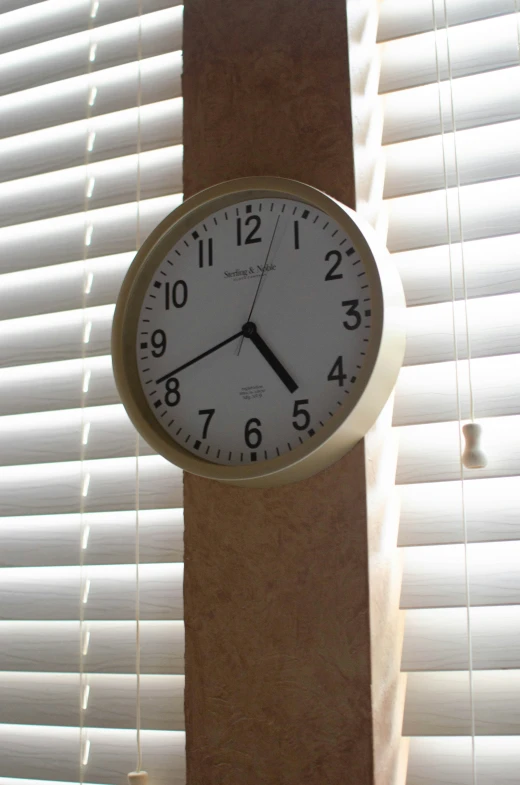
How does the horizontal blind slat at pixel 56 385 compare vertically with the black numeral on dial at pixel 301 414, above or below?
above

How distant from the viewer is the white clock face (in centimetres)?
91

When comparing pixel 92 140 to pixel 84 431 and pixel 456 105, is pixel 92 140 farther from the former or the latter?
pixel 456 105

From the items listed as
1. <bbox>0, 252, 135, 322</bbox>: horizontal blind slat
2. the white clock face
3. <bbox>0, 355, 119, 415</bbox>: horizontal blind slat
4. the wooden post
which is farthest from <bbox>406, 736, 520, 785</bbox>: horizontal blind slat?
<bbox>0, 252, 135, 322</bbox>: horizontal blind slat

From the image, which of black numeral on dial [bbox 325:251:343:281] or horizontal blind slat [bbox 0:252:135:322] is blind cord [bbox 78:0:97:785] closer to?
horizontal blind slat [bbox 0:252:135:322]

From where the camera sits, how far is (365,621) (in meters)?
0.92

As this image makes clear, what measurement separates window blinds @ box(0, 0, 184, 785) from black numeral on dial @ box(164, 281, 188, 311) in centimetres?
29

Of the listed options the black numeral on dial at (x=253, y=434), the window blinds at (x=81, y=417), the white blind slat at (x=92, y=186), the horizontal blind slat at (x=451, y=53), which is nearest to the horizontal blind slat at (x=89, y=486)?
the window blinds at (x=81, y=417)

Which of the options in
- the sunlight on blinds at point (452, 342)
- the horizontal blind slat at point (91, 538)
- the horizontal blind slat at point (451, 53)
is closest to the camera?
the sunlight on blinds at point (452, 342)

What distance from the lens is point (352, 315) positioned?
2.96 ft

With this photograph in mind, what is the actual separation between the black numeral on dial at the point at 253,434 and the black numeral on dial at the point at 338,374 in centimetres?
10

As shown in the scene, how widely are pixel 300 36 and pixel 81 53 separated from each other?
19.2 inches

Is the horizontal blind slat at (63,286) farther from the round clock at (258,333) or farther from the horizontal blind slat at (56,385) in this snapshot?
the round clock at (258,333)

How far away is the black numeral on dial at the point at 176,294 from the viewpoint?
1.00m

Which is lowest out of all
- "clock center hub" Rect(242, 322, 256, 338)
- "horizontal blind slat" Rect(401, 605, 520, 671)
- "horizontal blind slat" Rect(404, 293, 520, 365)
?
"horizontal blind slat" Rect(401, 605, 520, 671)
